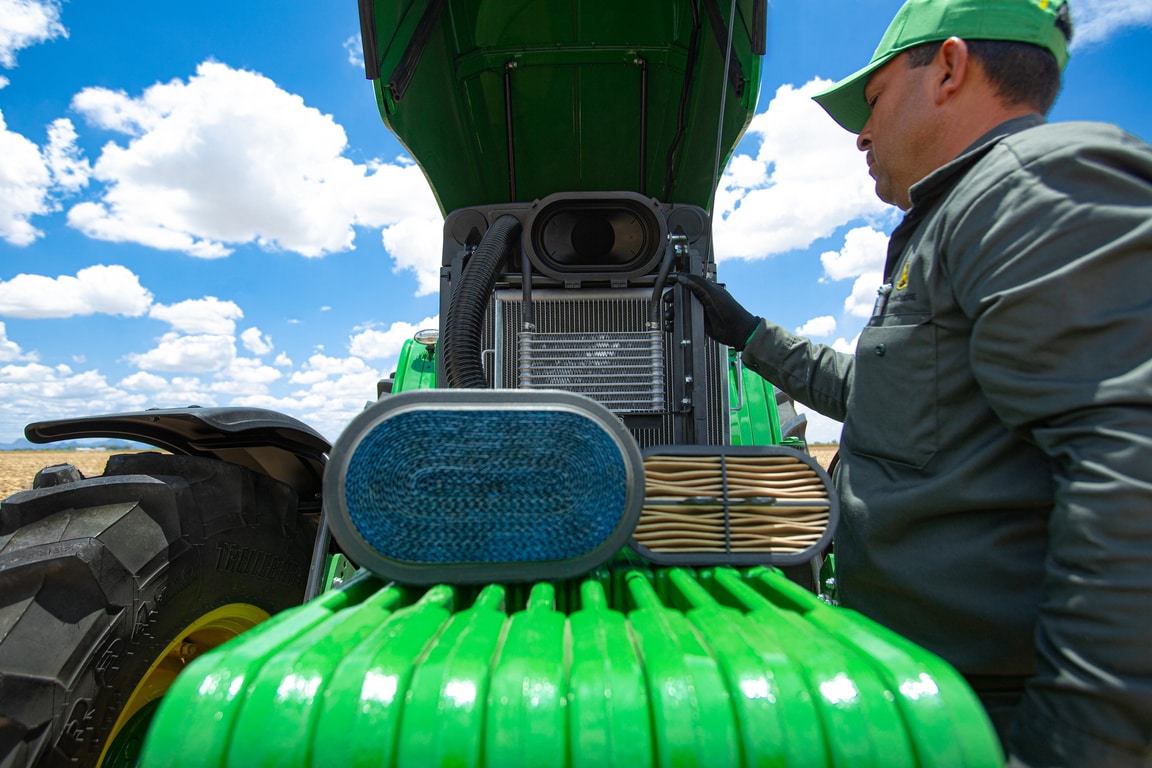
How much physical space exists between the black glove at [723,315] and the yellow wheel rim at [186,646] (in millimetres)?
1758

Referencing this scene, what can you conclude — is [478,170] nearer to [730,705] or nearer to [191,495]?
[191,495]

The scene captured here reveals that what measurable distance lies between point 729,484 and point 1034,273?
62cm

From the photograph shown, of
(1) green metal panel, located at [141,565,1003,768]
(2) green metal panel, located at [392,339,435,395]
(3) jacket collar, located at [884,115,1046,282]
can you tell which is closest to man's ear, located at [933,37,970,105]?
(3) jacket collar, located at [884,115,1046,282]

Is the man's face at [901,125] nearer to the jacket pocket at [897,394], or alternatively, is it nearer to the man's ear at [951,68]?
the man's ear at [951,68]

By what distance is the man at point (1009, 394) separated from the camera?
2.79 feet

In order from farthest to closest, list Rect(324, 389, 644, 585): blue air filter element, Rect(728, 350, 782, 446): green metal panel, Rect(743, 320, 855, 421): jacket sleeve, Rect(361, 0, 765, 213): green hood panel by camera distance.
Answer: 1. Rect(728, 350, 782, 446): green metal panel
2. Rect(361, 0, 765, 213): green hood panel
3. Rect(743, 320, 855, 421): jacket sleeve
4. Rect(324, 389, 644, 585): blue air filter element

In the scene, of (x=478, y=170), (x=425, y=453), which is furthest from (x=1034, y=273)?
(x=478, y=170)

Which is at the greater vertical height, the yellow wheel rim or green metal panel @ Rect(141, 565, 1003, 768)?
green metal panel @ Rect(141, 565, 1003, 768)

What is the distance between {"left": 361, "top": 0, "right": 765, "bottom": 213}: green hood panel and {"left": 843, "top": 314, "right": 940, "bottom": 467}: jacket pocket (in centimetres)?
160

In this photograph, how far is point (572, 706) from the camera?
27.1 inches

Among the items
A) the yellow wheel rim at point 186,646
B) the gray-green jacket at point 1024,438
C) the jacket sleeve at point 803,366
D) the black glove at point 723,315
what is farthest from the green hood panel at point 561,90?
the yellow wheel rim at point 186,646

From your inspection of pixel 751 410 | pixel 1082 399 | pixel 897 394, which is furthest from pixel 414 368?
pixel 1082 399

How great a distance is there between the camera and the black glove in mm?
2010

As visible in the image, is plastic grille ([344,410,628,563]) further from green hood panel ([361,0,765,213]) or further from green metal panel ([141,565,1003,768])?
green hood panel ([361,0,765,213])
